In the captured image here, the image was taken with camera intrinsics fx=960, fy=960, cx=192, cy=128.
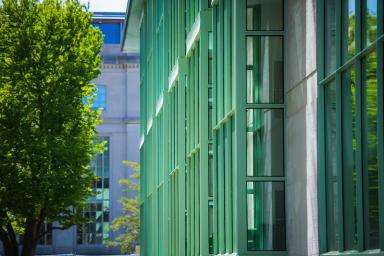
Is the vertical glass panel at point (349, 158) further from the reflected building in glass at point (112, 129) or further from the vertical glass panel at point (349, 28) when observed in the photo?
the reflected building in glass at point (112, 129)

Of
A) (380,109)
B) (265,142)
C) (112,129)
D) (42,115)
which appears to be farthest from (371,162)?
(112,129)

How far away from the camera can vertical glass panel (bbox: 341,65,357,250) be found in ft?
35.8

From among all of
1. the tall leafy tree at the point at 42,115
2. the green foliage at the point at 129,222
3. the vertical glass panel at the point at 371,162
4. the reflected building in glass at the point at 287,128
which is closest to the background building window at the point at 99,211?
the green foliage at the point at 129,222

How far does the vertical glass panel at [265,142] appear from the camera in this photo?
49.8 ft

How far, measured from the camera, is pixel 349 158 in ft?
36.4

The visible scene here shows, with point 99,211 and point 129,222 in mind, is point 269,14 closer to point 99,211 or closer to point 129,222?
point 129,222

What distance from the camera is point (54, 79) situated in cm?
4600

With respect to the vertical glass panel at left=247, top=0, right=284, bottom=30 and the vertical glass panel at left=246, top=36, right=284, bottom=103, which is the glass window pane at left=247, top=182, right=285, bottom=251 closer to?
the vertical glass panel at left=246, top=36, right=284, bottom=103

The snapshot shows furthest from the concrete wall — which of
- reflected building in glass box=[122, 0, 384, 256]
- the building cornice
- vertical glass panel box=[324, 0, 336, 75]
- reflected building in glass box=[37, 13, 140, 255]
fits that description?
the building cornice

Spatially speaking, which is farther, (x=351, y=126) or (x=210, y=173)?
(x=210, y=173)

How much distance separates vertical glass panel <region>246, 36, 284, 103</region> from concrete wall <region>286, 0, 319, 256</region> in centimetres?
33

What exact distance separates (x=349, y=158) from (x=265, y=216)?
4.26m

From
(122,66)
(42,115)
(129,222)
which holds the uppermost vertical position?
(122,66)

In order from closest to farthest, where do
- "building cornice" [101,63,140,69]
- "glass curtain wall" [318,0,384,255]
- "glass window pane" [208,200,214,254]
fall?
"glass curtain wall" [318,0,384,255]
"glass window pane" [208,200,214,254]
"building cornice" [101,63,140,69]
